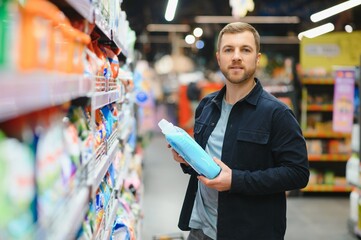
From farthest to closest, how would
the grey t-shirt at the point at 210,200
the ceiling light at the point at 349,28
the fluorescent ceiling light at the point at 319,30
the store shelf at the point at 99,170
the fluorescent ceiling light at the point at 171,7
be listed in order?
the ceiling light at the point at 349,28
the fluorescent ceiling light at the point at 319,30
the fluorescent ceiling light at the point at 171,7
the grey t-shirt at the point at 210,200
the store shelf at the point at 99,170

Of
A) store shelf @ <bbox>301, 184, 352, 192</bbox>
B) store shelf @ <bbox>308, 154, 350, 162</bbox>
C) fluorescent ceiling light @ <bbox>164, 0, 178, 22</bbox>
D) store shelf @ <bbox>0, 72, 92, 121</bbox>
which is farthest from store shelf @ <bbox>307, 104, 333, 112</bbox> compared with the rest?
store shelf @ <bbox>0, 72, 92, 121</bbox>

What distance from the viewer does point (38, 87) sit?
91 cm

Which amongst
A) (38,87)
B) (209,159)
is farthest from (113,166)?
(38,87)

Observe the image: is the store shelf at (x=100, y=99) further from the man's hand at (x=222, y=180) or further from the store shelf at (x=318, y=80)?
the store shelf at (x=318, y=80)

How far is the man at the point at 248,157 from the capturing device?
219cm

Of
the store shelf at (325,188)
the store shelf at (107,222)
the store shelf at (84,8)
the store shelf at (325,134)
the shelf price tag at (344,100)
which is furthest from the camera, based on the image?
the store shelf at (325,134)

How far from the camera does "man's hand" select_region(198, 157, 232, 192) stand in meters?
2.15

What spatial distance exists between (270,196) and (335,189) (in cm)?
539

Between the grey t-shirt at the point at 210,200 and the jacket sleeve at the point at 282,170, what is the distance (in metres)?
0.26

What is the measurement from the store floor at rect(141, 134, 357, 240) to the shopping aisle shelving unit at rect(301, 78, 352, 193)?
0.24 m

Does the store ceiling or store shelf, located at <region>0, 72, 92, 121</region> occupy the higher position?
the store ceiling

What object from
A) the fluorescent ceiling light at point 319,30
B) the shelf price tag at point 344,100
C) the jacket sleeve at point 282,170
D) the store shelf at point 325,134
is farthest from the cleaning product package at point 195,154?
the fluorescent ceiling light at point 319,30

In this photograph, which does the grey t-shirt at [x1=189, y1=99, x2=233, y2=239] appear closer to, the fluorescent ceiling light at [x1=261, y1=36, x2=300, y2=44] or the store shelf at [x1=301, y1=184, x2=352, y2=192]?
the store shelf at [x1=301, y1=184, x2=352, y2=192]

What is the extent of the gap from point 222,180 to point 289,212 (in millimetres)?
4421
